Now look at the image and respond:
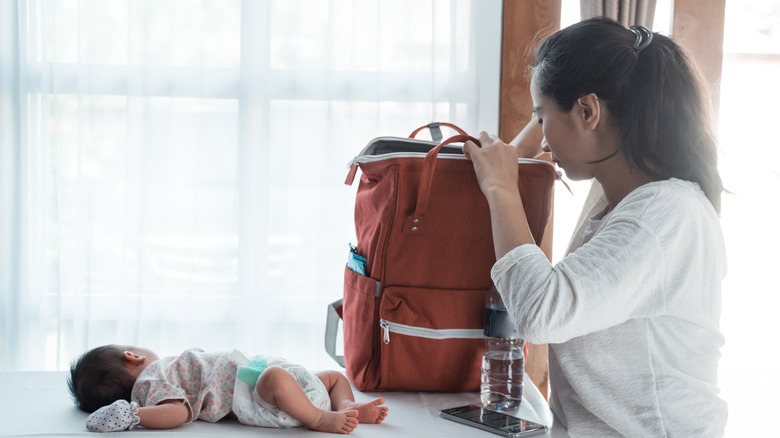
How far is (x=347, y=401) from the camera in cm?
126

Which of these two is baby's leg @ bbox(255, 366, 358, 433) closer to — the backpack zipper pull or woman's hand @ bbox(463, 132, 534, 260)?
the backpack zipper pull

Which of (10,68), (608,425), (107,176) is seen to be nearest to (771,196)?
(608,425)

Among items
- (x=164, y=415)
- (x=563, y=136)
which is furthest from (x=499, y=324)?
(x=164, y=415)

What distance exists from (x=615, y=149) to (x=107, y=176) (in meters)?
1.68

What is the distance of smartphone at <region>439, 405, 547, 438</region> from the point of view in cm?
113

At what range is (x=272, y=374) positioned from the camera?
1.18 metres

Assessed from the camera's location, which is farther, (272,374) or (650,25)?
(650,25)

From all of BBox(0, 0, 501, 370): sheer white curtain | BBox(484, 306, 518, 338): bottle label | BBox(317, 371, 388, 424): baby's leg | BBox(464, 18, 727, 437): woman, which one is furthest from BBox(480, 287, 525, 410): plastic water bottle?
BBox(0, 0, 501, 370): sheer white curtain

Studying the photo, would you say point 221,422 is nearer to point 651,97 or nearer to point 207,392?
point 207,392

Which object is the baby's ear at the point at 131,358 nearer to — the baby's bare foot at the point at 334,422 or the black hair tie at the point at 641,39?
the baby's bare foot at the point at 334,422

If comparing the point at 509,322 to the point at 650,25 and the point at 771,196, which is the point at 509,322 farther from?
the point at 771,196

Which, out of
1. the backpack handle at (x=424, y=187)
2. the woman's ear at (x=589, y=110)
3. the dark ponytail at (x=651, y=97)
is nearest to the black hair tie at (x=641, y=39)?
the dark ponytail at (x=651, y=97)

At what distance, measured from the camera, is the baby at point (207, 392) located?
114cm

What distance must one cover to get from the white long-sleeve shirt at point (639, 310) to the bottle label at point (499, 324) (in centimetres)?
14
